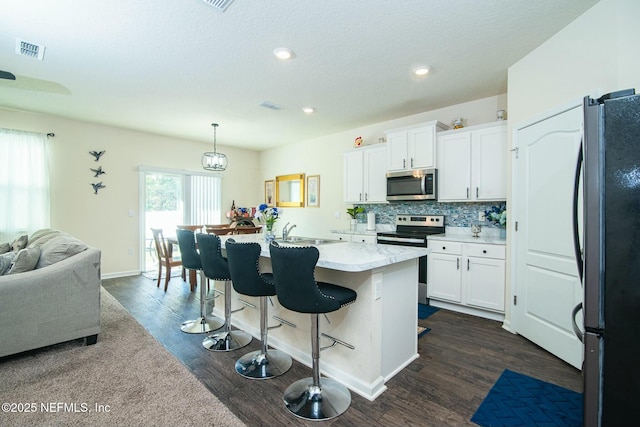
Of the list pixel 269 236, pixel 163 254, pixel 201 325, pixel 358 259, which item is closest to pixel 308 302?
pixel 358 259

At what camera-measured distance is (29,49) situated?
2672 mm

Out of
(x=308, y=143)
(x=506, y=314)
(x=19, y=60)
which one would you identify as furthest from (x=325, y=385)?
(x=308, y=143)

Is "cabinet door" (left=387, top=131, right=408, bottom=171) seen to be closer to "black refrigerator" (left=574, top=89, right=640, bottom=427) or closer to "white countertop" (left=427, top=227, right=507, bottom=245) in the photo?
"white countertop" (left=427, top=227, right=507, bottom=245)

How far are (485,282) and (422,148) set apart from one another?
1.88 m

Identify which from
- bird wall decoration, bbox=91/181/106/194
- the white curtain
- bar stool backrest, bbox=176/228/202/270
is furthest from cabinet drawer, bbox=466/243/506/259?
the white curtain

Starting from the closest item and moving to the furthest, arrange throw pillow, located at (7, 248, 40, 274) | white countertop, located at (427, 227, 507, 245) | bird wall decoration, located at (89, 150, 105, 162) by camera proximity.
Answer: throw pillow, located at (7, 248, 40, 274)
white countertop, located at (427, 227, 507, 245)
bird wall decoration, located at (89, 150, 105, 162)

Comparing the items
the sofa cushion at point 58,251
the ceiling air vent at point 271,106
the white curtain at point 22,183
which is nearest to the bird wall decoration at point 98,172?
the white curtain at point 22,183

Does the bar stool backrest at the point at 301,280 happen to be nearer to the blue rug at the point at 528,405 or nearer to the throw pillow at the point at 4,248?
the blue rug at the point at 528,405

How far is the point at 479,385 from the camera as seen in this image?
6.79 feet

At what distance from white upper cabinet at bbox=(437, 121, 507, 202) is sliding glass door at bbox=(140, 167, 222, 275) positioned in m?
4.89

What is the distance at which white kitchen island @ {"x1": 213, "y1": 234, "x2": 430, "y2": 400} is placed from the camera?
1.94 meters

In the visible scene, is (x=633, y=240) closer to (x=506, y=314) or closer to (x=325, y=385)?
(x=325, y=385)

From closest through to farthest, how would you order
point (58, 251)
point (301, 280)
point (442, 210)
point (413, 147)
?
point (301, 280) → point (58, 251) → point (413, 147) → point (442, 210)

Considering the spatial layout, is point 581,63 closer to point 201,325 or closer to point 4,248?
point 201,325
